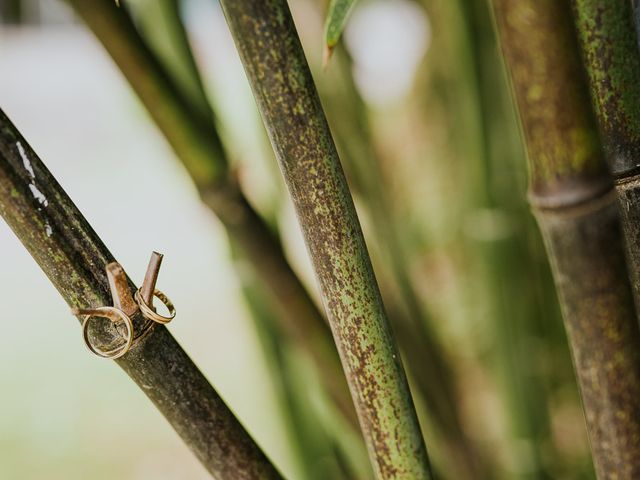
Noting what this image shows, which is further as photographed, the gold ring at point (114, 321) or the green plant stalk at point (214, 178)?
the green plant stalk at point (214, 178)

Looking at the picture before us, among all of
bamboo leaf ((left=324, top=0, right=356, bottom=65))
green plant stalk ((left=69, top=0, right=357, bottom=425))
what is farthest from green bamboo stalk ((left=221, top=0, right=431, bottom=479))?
green plant stalk ((left=69, top=0, right=357, bottom=425))

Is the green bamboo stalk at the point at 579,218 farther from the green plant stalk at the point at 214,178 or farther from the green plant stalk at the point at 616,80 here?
the green plant stalk at the point at 214,178

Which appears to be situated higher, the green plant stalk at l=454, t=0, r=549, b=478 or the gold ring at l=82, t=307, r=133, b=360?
the gold ring at l=82, t=307, r=133, b=360

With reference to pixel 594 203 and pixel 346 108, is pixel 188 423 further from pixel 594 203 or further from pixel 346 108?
pixel 346 108

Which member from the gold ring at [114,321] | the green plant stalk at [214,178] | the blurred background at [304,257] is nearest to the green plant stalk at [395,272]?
the blurred background at [304,257]

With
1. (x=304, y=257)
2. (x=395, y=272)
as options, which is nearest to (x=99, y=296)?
(x=395, y=272)

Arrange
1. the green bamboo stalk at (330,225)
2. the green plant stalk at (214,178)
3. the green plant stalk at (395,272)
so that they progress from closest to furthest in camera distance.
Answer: the green bamboo stalk at (330,225)
the green plant stalk at (214,178)
the green plant stalk at (395,272)

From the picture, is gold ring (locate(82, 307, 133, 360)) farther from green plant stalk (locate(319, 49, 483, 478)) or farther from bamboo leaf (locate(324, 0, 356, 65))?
green plant stalk (locate(319, 49, 483, 478))
